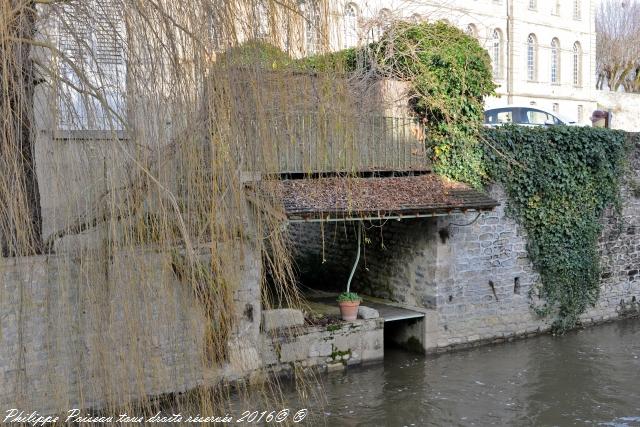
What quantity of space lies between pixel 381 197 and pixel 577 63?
28.1 meters

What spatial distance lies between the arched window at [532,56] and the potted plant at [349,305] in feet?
81.3

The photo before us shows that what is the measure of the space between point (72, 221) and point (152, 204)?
Answer: 647 millimetres

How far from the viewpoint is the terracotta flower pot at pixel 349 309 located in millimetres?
10375

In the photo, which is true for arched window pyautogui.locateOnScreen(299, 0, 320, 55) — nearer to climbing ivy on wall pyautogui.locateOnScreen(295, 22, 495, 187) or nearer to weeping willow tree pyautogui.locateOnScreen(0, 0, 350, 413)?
weeping willow tree pyautogui.locateOnScreen(0, 0, 350, 413)

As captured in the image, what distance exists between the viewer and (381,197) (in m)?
10.3

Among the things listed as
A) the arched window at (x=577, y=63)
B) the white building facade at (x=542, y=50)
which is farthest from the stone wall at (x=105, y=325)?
the arched window at (x=577, y=63)

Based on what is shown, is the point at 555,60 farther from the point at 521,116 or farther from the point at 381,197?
the point at 381,197

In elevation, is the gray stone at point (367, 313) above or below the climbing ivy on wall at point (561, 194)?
below

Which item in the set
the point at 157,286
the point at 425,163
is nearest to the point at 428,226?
the point at 425,163

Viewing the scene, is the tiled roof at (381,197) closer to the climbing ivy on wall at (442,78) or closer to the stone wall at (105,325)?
the climbing ivy on wall at (442,78)

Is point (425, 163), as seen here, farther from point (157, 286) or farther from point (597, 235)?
point (157, 286)

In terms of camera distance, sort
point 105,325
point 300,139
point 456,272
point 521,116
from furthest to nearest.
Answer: point 521,116 < point 456,272 < point 300,139 < point 105,325

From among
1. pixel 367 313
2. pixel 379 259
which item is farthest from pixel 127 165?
pixel 379 259

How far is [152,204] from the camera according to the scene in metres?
4.43
